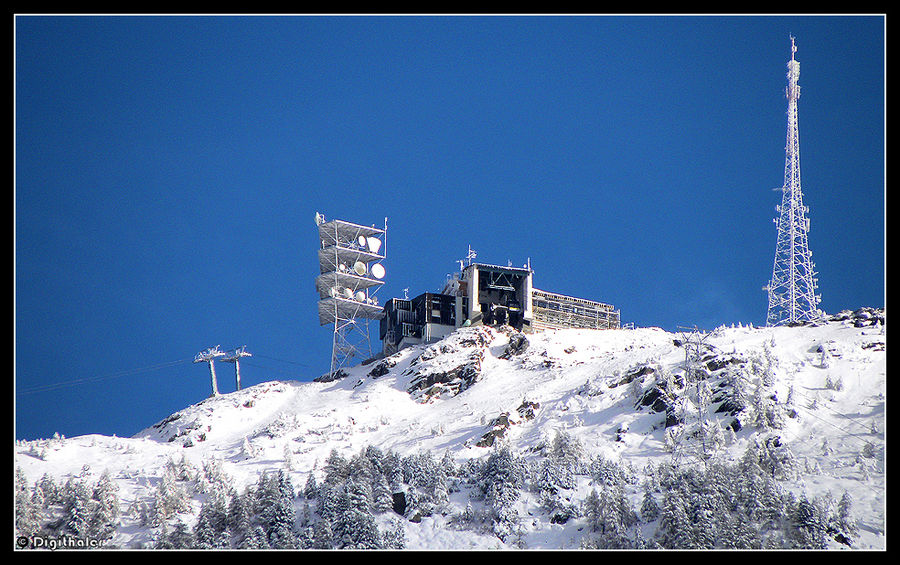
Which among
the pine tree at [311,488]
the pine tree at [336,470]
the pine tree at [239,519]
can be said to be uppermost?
the pine tree at [336,470]

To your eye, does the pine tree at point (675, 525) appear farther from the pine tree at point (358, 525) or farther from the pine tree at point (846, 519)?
the pine tree at point (358, 525)

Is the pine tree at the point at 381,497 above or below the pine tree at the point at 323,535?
above

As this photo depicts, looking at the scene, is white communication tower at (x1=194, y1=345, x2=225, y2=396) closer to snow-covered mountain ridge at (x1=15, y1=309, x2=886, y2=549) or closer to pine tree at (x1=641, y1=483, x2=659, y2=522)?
snow-covered mountain ridge at (x1=15, y1=309, x2=886, y2=549)

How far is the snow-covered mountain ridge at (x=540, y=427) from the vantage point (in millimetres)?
51438

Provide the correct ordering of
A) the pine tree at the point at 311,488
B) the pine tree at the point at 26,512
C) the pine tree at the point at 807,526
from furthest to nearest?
1. the pine tree at the point at 311,488
2. the pine tree at the point at 26,512
3. the pine tree at the point at 807,526

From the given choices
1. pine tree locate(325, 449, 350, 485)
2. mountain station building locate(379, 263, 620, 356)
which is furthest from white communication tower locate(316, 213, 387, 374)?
pine tree locate(325, 449, 350, 485)

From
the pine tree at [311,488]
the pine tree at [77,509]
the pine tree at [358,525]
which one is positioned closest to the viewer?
the pine tree at [358,525]

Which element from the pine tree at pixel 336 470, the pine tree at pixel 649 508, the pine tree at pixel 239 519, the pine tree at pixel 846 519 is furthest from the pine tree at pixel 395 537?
the pine tree at pixel 846 519

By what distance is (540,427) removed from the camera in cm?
6575

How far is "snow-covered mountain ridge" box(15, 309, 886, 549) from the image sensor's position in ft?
Result: 169
